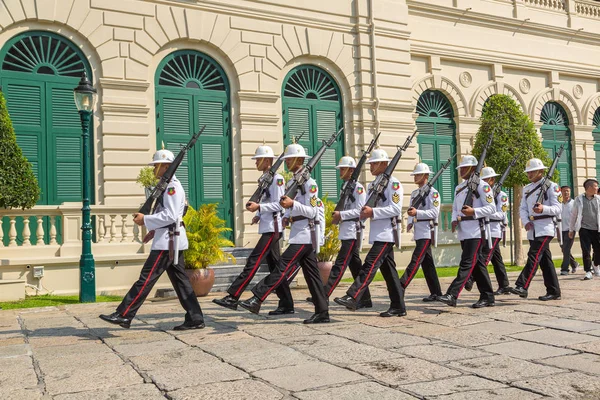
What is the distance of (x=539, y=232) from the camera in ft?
29.7

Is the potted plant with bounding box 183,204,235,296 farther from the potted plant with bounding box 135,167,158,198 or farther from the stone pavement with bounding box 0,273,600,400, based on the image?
the stone pavement with bounding box 0,273,600,400

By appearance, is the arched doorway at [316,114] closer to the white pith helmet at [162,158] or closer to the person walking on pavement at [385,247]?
the person walking on pavement at [385,247]

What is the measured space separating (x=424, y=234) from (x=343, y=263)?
4.56ft

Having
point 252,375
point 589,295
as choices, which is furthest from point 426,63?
point 252,375

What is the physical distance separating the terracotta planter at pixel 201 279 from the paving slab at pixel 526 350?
20.4 feet

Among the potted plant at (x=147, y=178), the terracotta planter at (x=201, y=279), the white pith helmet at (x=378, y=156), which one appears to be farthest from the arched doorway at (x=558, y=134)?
the white pith helmet at (x=378, y=156)

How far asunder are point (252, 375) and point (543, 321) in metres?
3.81

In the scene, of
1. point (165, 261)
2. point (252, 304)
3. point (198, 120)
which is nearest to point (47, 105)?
point (198, 120)

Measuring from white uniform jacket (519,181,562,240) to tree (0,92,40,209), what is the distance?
25.8 feet

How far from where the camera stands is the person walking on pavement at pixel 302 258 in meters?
7.34

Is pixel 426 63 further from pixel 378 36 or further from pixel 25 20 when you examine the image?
pixel 25 20

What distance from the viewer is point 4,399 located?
4488mm

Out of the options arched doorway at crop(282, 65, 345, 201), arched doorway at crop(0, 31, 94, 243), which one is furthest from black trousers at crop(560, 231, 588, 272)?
arched doorway at crop(0, 31, 94, 243)

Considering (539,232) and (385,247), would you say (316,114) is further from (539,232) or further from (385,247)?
(385,247)
